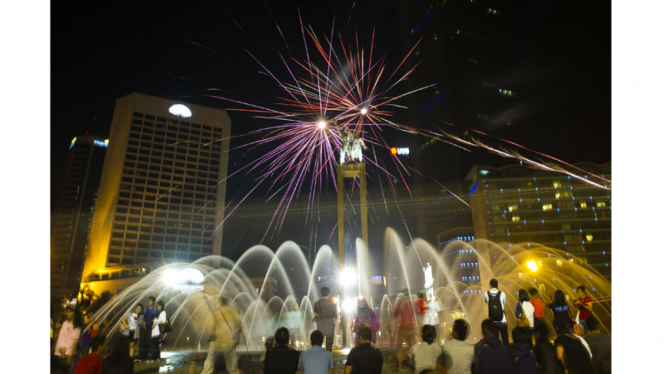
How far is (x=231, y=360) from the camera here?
727cm

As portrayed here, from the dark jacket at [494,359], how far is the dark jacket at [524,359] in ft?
0.58

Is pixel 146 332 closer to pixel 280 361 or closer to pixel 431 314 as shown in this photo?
pixel 280 361

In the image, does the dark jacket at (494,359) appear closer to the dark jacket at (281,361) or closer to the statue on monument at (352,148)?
the dark jacket at (281,361)

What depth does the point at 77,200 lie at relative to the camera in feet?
370

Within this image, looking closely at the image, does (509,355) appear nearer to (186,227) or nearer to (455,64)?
(186,227)

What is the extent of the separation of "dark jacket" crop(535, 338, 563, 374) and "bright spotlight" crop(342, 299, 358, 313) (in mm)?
9872

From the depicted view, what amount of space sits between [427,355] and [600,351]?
259 cm

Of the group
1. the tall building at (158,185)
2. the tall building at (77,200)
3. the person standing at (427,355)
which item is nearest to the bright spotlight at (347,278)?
the person standing at (427,355)

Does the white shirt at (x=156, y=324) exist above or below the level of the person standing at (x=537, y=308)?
below

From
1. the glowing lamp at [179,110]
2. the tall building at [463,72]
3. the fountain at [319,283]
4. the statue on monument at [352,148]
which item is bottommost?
the fountain at [319,283]

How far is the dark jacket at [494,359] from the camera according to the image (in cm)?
525

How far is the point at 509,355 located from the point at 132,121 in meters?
97.0

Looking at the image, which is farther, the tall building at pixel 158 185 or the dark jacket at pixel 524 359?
the tall building at pixel 158 185

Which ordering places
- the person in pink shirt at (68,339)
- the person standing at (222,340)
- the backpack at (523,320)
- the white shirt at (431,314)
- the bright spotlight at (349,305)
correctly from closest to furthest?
1. the person standing at (222,340)
2. the person in pink shirt at (68,339)
3. the backpack at (523,320)
4. the white shirt at (431,314)
5. the bright spotlight at (349,305)
